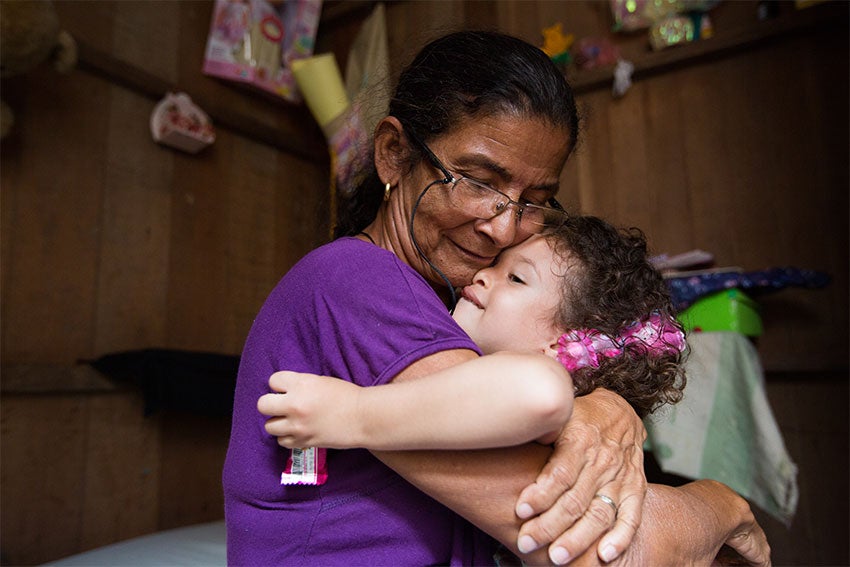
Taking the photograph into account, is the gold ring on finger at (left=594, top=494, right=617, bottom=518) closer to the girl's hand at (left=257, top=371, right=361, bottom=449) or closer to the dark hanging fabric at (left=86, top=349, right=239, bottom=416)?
the girl's hand at (left=257, top=371, right=361, bottom=449)

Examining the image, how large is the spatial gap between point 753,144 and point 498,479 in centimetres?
283

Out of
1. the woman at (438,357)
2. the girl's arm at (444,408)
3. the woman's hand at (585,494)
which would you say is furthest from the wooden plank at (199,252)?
the woman's hand at (585,494)

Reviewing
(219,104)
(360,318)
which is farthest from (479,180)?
(219,104)

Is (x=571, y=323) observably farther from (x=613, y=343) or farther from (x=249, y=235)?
(x=249, y=235)

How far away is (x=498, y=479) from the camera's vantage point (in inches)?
32.6

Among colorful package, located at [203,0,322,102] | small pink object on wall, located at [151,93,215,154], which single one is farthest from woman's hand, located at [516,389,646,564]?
colorful package, located at [203,0,322,102]

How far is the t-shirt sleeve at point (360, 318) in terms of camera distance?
852 millimetres

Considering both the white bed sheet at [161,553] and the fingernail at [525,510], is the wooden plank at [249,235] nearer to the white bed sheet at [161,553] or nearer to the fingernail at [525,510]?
the white bed sheet at [161,553]

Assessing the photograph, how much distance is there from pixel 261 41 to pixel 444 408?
337 cm

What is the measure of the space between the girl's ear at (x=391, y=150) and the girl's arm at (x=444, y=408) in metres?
0.57

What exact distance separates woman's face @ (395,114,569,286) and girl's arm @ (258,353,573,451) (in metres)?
0.47

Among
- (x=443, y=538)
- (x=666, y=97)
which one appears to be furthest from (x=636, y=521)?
(x=666, y=97)

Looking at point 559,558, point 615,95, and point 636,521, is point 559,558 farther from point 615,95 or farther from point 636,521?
point 615,95

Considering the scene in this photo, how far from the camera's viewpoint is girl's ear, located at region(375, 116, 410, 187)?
127 cm
